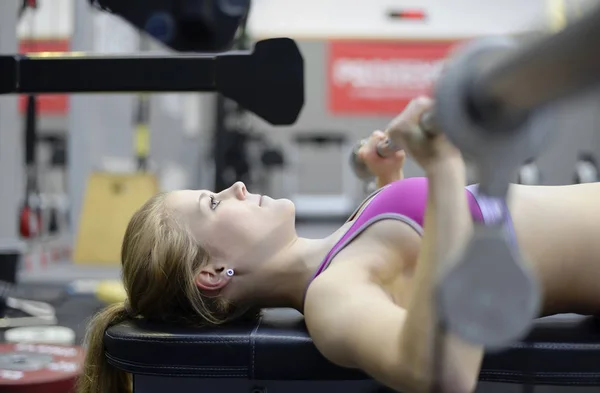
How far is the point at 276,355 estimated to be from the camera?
1317 mm

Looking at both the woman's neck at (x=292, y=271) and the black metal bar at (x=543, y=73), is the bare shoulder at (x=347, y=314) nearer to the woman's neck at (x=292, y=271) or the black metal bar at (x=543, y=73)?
the woman's neck at (x=292, y=271)

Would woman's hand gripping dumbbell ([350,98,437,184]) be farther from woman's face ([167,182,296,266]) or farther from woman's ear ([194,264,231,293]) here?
woman's ear ([194,264,231,293])

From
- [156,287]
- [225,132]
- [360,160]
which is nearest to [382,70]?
[225,132]

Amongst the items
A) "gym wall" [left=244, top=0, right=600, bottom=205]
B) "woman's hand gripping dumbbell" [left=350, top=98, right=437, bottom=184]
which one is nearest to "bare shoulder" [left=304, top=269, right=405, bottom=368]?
"woman's hand gripping dumbbell" [left=350, top=98, right=437, bottom=184]

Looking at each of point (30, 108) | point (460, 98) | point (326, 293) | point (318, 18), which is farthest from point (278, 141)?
point (460, 98)

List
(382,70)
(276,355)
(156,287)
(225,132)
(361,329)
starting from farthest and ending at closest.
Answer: (382,70) → (225,132) → (156,287) → (276,355) → (361,329)

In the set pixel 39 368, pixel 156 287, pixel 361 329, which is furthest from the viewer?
pixel 39 368

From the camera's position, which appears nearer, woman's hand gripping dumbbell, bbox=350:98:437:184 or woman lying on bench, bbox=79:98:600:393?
woman lying on bench, bbox=79:98:600:393

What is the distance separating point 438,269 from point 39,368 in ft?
4.52

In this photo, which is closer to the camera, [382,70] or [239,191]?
[239,191]

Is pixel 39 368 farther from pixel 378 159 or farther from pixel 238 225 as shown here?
pixel 378 159

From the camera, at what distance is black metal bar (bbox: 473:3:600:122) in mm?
447

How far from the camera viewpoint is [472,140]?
60cm

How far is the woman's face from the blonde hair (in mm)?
28
